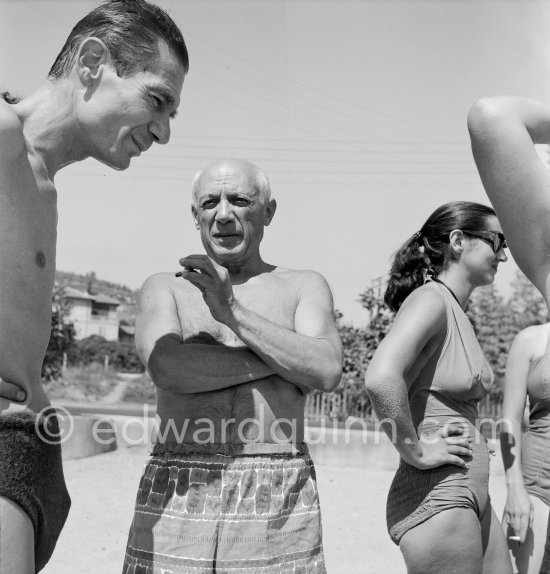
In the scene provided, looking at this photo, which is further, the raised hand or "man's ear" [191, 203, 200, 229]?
"man's ear" [191, 203, 200, 229]

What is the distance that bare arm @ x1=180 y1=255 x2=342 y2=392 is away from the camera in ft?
7.71

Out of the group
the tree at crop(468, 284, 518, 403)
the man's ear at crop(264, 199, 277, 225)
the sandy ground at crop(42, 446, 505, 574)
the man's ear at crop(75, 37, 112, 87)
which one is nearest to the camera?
the man's ear at crop(75, 37, 112, 87)

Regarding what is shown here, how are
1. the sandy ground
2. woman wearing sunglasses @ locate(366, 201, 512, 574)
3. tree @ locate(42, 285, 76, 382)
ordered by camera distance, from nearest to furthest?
woman wearing sunglasses @ locate(366, 201, 512, 574) < the sandy ground < tree @ locate(42, 285, 76, 382)

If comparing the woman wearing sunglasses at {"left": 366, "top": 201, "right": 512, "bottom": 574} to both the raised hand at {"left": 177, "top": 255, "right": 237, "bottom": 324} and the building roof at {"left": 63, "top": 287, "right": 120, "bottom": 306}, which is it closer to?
the raised hand at {"left": 177, "top": 255, "right": 237, "bottom": 324}

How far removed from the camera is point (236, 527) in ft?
7.96

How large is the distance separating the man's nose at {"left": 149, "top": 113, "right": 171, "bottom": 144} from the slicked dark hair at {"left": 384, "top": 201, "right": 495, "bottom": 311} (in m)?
1.40

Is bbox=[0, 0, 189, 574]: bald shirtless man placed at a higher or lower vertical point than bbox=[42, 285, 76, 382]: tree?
lower

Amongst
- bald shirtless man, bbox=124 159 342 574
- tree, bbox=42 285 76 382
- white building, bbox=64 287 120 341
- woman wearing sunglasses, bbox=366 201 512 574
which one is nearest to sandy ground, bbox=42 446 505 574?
woman wearing sunglasses, bbox=366 201 512 574

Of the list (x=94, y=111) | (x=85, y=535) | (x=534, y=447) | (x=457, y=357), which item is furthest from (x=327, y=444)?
(x=94, y=111)

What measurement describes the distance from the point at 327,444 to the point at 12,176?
340 inches

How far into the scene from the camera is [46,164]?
1884 millimetres

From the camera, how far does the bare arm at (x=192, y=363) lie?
2.51 meters

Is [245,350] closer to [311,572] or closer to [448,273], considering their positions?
[311,572]

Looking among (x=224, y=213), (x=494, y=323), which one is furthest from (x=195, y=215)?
(x=494, y=323)
